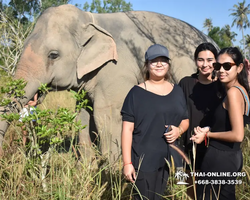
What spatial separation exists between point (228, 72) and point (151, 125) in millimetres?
737

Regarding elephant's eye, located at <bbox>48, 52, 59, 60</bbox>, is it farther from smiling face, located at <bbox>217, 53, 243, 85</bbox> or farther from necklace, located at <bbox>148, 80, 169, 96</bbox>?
smiling face, located at <bbox>217, 53, 243, 85</bbox>

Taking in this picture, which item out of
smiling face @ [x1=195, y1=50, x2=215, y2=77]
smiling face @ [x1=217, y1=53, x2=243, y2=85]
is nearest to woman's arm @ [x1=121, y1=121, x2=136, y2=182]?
smiling face @ [x1=217, y1=53, x2=243, y2=85]

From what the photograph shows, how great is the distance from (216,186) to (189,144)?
27.1 inches

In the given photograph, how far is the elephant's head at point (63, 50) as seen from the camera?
400 centimetres

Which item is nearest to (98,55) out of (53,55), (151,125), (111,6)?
(53,55)

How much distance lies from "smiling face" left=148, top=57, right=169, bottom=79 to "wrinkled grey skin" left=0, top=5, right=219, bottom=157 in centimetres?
161

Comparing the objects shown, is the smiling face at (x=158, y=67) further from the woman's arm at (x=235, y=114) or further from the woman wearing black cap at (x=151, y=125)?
the woman's arm at (x=235, y=114)

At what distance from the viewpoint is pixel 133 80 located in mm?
4363

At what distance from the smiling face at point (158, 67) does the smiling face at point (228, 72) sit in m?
0.45

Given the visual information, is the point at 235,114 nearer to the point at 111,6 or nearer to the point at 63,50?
the point at 63,50

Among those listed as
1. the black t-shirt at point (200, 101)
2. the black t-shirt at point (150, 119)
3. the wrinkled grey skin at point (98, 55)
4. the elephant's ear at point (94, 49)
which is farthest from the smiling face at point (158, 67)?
the elephant's ear at point (94, 49)

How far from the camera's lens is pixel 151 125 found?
2330mm

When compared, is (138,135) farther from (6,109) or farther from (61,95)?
(61,95)

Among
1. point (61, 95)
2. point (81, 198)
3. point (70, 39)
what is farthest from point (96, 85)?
point (61, 95)
